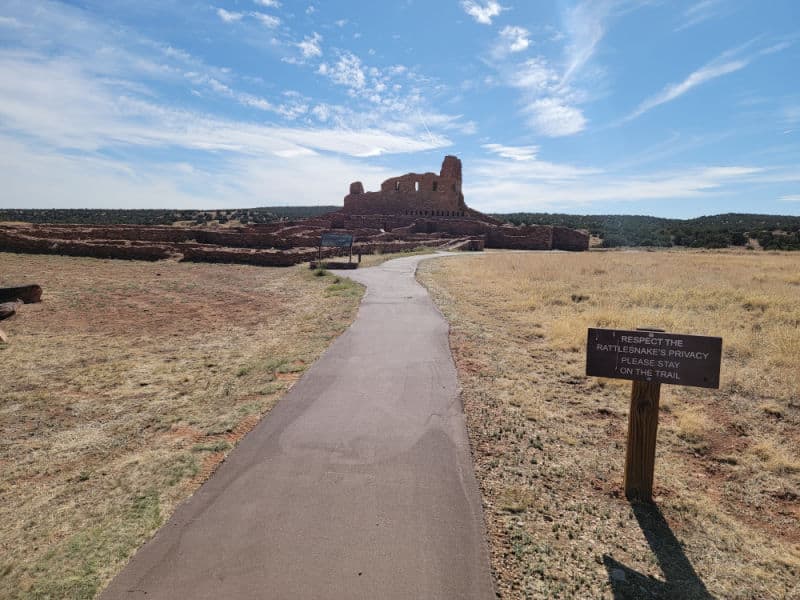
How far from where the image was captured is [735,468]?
4863mm

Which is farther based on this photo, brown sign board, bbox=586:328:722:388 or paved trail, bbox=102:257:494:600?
brown sign board, bbox=586:328:722:388

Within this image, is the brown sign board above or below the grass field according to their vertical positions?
above

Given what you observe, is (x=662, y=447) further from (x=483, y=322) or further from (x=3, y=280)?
(x=3, y=280)

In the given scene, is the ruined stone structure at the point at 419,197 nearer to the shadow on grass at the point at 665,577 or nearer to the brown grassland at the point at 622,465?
the brown grassland at the point at 622,465

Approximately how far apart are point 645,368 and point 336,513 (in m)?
2.81

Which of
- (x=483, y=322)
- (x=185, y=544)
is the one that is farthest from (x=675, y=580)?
(x=483, y=322)

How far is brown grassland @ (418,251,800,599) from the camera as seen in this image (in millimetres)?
3232

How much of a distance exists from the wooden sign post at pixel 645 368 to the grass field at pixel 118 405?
12.3 feet

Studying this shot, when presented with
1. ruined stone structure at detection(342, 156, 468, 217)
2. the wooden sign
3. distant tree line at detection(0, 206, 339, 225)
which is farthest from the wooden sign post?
distant tree line at detection(0, 206, 339, 225)

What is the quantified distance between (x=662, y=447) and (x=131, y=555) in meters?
5.21

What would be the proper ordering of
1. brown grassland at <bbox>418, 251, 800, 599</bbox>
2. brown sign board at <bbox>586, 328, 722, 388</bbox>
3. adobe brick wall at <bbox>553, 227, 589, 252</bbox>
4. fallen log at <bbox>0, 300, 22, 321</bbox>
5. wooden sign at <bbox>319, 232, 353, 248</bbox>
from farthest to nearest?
adobe brick wall at <bbox>553, 227, 589, 252</bbox>
wooden sign at <bbox>319, 232, 353, 248</bbox>
fallen log at <bbox>0, 300, 22, 321</bbox>
brown sign board at <bbox>586, 328, 722, 388</bbox>
brown grassland at <bbox>418, 251, 800, 599</bbox>

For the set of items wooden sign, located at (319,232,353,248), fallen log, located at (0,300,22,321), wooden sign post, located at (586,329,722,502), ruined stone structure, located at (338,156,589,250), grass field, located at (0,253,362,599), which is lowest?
grass field, located at (0,253,362,599)

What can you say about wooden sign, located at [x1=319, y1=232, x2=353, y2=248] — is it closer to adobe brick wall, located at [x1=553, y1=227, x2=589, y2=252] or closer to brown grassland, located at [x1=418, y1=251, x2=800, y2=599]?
brown grassland, located at [x1=418, y1=251, x2=800, y2=599]

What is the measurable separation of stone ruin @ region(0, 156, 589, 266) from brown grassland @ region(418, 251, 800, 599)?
62.0 feet
